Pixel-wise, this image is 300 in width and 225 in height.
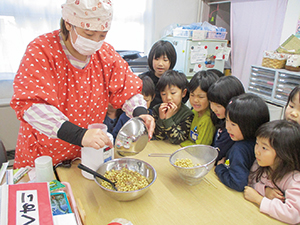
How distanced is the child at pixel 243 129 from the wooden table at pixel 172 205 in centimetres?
9

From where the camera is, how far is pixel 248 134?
44.3 inches

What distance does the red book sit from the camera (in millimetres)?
575

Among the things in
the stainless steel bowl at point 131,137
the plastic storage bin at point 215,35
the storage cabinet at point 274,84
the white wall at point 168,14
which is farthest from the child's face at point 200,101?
the white wall at point 168,14

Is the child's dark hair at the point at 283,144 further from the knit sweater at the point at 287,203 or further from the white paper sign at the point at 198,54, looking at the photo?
the white paper sign at the point at 198,54

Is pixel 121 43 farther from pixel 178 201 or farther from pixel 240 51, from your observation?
pixel 178 201

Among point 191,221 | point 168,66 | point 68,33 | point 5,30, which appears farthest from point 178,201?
point 5,30

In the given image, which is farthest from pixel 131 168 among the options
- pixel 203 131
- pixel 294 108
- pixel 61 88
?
pixel 294 108

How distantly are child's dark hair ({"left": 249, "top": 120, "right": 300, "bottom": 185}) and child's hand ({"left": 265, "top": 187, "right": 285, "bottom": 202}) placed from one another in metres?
0.04

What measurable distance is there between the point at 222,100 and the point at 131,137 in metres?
0.63

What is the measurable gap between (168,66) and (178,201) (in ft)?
4.66

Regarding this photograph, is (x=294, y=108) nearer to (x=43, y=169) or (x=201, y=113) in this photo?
(x=201, y=113)

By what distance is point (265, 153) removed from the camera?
0.97m

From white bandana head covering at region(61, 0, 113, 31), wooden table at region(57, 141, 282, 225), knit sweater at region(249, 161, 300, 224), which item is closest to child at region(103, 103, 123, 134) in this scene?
wooden table at region(57, 141, 282, 225)

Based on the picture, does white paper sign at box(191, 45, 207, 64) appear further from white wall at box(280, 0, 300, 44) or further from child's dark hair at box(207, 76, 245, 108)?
child's dark hair at box(207, 76, 245, 108)
